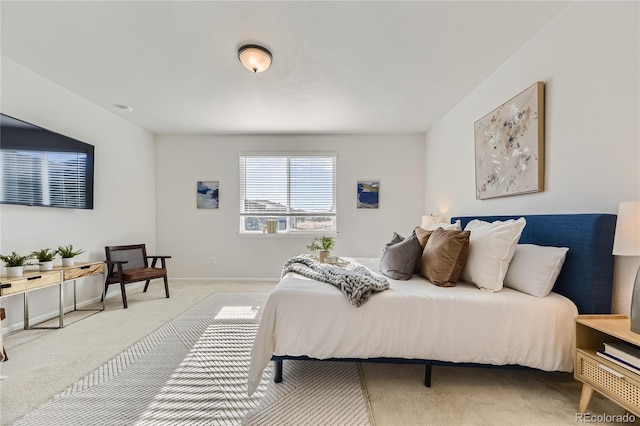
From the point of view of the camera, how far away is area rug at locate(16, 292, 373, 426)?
4.99 ft

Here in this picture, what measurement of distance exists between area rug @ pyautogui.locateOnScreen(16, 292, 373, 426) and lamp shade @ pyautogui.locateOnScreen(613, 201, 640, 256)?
1589 mm

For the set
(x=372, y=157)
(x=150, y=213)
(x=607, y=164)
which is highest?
(x=372, y=157)

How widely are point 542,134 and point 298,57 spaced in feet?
7.16

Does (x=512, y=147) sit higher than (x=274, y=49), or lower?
lower

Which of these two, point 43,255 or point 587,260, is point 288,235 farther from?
point 587,260

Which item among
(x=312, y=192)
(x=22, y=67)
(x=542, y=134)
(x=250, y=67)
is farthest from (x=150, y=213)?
(x=542, y=134)

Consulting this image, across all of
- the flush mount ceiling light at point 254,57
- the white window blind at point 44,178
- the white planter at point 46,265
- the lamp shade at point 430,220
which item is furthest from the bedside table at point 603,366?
the white window blind at point 44,178

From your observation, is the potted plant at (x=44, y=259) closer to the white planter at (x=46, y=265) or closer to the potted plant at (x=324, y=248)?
the white planter at (x=46, y=265)

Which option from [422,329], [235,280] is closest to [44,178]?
[235,280]

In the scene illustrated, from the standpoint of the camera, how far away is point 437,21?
6.77 ft

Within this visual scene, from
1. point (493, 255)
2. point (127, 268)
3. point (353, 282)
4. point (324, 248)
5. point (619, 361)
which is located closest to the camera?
point (619, 361)

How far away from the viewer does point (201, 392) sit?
1762 millimetres

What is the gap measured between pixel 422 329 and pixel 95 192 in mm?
4354

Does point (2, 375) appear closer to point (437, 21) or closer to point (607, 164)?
point (437, 21)
